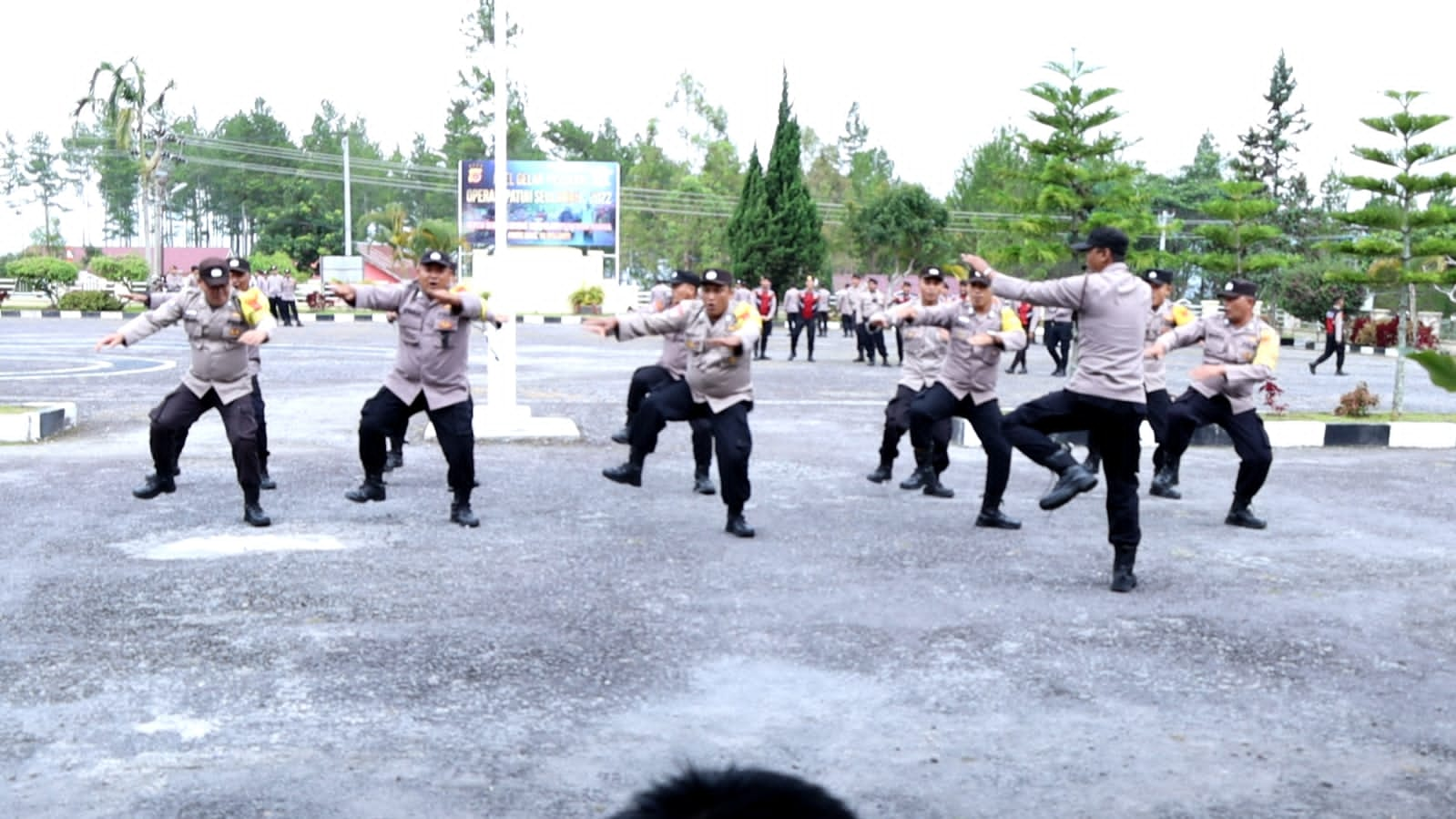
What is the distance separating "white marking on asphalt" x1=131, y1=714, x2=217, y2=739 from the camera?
4.93 metres

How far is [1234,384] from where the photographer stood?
10.0m

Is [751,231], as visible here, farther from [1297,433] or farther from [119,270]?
[1297,433]

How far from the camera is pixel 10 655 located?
589 centimetres

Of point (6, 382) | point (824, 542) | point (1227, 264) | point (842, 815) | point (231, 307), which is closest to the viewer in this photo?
point (842, 815)

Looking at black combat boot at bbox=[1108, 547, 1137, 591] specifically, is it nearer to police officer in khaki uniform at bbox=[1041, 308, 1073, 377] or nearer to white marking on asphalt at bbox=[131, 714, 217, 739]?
white marking on asphalt at bbox=[131, 714, 217, 739]

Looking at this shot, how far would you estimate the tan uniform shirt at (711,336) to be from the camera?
361 inches

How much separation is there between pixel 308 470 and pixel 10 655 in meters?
5.58

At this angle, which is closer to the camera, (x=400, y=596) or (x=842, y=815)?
(x=842, y=815)

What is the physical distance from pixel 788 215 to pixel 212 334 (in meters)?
45.0

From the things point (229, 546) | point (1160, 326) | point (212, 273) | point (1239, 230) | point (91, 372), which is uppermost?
point (1239, 230)

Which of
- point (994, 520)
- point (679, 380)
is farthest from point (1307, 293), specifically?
point (994, 520)

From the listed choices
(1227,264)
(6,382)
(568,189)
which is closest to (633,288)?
(568,189)

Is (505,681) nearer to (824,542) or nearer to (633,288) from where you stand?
(824,542)

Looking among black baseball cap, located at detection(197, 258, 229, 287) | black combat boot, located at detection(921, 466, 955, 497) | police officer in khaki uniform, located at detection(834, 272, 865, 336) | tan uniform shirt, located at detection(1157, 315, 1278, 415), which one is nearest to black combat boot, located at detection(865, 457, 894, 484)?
black combat boot, located at detection(921, 466, 955, 497)
